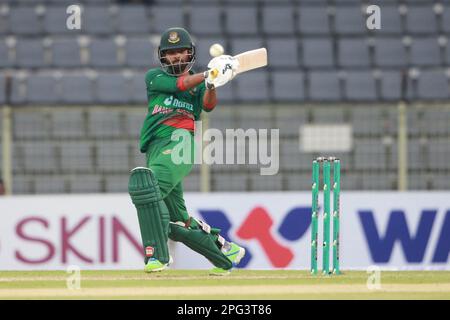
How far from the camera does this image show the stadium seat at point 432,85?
12.8m

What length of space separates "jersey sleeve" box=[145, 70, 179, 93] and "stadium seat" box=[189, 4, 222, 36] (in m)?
5.96

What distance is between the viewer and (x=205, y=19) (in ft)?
44.0

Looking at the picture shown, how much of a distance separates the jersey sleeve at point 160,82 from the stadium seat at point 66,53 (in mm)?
5530

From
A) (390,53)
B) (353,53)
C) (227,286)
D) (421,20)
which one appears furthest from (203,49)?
(227,286)

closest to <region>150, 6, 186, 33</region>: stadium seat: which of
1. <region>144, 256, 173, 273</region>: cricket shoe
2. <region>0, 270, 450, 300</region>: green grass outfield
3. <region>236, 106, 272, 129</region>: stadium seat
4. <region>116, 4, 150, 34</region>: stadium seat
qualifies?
<region>116, 4, 150, 34</region>: stadium seat

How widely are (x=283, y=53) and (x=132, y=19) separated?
1882 mm

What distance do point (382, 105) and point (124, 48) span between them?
329 cm

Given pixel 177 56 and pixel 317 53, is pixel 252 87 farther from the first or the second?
pixel 177 56

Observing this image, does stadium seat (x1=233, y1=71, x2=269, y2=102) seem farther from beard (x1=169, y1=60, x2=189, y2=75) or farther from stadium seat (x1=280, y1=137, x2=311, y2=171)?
beard (x1=169, y1=60, x2=189, y2=75)

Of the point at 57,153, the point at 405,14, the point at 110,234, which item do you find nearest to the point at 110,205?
the point at 110,234

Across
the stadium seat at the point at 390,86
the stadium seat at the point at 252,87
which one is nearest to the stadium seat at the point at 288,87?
the stadium seat at the point at 252,87

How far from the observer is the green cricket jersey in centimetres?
725

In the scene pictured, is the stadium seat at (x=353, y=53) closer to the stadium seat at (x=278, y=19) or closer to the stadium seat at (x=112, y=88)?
the stadium seat at (x=278, y=19)

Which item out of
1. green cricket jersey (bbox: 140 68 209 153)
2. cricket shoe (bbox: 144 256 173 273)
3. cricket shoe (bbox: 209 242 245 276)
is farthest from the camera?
cricket shoe (bbox: 209 242 245 276)
